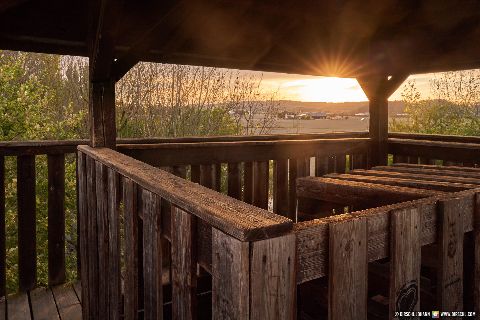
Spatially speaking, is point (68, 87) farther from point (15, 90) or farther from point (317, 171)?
point (317, 171)

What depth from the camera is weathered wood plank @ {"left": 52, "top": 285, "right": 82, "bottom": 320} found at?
12.7 ft

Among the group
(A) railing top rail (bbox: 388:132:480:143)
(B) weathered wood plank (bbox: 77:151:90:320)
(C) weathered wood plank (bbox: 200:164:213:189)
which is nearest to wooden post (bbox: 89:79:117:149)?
(B) weathered wood plank (bbox: 77:151:90:320)

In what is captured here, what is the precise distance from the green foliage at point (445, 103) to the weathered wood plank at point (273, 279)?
110 ft

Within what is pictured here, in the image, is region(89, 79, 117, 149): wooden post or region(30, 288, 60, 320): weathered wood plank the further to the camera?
region(30, 288, 60, 320): weathered wood plank

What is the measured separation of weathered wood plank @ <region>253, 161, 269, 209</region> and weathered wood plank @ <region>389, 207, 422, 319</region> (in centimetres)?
324

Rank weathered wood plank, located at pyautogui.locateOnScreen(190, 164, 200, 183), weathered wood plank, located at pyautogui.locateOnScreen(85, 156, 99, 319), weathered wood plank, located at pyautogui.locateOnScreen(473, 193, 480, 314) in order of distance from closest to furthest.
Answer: weathered wood plank, located at pyautogui.locateOnScreen(473, 193, 480, 314) < weathered wood plank, located at pyautogui.locateOnScreen(85, 156, 99, 319) < weathered wood plank, located at pyautogui.locateOnScreen(190, 164, 200, 183)

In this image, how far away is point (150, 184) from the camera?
190cm

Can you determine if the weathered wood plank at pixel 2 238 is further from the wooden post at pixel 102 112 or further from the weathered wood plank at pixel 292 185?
the weathered wood plank at pixel 292 185

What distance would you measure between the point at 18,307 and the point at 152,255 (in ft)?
9.23

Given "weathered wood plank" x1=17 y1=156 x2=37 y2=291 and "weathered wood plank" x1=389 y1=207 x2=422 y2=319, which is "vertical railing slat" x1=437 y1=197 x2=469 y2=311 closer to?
"weathered wood plank" x1=389 y1=207 x2=422 y2=319

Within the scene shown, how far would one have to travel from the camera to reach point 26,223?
4.19 meters

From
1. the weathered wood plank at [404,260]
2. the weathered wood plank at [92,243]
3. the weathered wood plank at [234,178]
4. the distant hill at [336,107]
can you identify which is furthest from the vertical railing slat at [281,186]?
the distant hill at [336,107]

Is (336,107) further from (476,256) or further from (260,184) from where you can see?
(476,256)

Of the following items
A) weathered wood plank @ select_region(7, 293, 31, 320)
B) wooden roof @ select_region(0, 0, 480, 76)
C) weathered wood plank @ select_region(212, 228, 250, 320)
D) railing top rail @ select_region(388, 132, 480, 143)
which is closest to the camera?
weathered wood plank @ select_region(212, 228, 250, 320)
